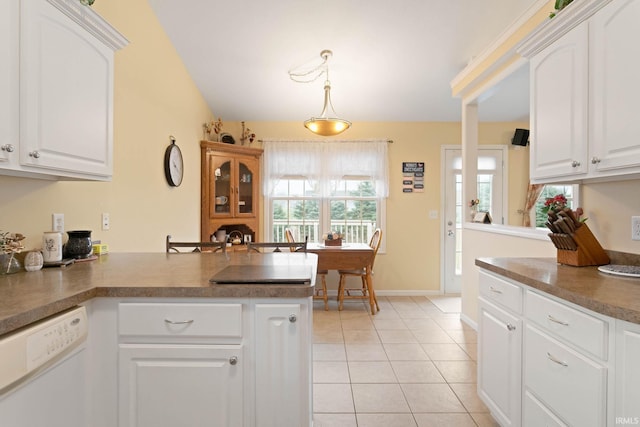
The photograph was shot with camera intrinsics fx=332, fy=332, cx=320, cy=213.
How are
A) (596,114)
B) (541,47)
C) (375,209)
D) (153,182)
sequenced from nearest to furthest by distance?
(596,114)
(541,47)
(153,182)
(375,209)

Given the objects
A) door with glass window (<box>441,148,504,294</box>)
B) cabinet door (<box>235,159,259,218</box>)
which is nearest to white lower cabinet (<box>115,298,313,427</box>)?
cabinet door (<box>235,159,259,218</box>)

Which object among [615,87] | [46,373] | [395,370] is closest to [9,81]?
[46,373]

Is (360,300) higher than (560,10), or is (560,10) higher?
(560,10)

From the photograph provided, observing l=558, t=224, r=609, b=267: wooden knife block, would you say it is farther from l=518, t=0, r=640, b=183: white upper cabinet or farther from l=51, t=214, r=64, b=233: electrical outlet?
l=51, t=214, r=64, b=233: electrical outlet

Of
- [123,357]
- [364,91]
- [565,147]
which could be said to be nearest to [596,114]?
[565,147]

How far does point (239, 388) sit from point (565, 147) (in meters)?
1.82

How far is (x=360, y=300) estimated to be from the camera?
4332 millimetres

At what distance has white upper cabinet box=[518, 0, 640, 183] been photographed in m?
1.30

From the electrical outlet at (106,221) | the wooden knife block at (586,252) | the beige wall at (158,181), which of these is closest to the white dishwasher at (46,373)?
the beige wall at (158,181)

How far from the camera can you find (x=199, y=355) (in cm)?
122

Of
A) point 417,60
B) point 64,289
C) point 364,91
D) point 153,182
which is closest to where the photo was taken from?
point 64,289

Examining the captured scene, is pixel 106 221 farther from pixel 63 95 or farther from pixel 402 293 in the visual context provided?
pixel 402 293

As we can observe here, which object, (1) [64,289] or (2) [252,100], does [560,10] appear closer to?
(1) [64,289]

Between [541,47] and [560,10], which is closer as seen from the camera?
[560,10]
